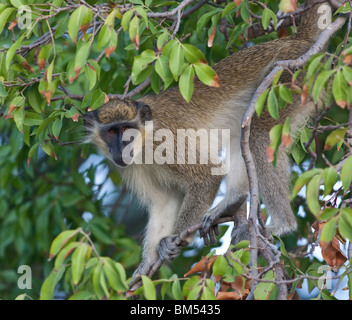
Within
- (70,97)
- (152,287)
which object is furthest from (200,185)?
(152,287)

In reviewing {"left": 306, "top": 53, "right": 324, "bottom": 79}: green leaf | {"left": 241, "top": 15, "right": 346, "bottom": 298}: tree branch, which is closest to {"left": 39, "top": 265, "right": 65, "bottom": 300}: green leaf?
{"left": 241, "top": 15, "right": 346, "bottom": 298}: tree branch

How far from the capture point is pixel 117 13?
3021 mm

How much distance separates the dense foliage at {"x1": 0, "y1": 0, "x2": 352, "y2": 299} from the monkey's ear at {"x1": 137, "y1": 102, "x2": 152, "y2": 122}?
0.19 meters

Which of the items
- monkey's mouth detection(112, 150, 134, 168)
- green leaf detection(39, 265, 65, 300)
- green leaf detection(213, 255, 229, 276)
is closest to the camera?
green leaf detection(39, 265, 65, 300)

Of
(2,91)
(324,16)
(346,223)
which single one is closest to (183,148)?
(324,16)

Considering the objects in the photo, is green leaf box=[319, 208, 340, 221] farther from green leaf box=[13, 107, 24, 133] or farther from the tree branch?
green leaf box=[13, 107, 24, 133]

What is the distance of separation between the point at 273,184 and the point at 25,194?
8.35 feet

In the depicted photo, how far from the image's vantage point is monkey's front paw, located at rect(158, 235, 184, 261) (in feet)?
15.5

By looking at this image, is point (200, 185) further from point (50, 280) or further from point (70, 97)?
point (50, 280)

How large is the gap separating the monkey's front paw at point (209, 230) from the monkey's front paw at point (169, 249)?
8.6 inches

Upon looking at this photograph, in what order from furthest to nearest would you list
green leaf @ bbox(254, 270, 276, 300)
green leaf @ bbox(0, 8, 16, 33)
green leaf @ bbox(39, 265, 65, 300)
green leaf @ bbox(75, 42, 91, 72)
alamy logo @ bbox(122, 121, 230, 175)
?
alamy logo @ bbox(122, 121, 230, 175)
green leaf @ bbox(0, 8, 16, 33)
green leaf @ bbox(75, 42, 91, 72)
green leaf @ bbox(254, 270, 276, 300)
green leaf @ bbox(39, 265, 65, 300)

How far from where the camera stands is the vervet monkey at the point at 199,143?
15.2 feet

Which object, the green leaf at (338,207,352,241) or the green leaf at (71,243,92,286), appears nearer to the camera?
the green leaf at (71,243,92,286)

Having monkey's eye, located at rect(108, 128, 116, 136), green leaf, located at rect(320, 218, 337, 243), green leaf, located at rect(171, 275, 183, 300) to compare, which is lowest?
green leaf, located at rect(171, 275, 183, 300)
